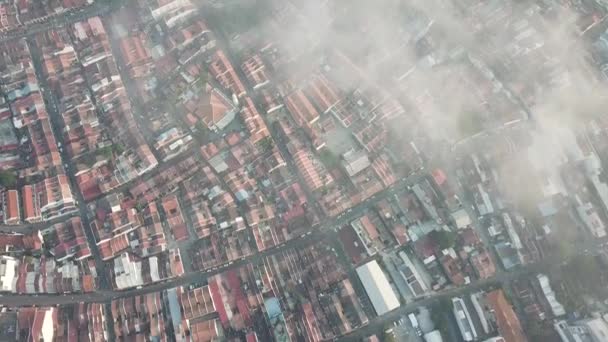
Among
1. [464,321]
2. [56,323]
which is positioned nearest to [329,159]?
[464,321]

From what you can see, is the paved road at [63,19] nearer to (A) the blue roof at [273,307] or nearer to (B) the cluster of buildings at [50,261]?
(B) the cluster of buildings at [50,261]

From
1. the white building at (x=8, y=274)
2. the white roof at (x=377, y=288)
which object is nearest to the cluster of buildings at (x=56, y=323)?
the white building at (x=8, y=274)

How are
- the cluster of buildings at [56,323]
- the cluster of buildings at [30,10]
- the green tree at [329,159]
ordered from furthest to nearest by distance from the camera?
the cluster of buildings at [30,10] → the green tree at [329,159] → the cluster of buildings at [56,323]

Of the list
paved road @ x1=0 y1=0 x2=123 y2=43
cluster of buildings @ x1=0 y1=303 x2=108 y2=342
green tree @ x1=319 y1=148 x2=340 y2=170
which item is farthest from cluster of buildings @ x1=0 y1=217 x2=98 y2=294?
green tree @ x1=319 y1=148 x2=340 y2=170

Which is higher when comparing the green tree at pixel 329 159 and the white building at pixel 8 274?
the green tree at pixel 329 159

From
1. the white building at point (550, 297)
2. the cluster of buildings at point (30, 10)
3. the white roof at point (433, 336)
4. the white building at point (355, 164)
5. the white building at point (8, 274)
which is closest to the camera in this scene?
the white building at point (8, 274)

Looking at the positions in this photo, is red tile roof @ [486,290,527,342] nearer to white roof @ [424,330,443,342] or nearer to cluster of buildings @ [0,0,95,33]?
white roof @ [424,330,443,342]

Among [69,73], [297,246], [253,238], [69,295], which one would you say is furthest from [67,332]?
[69,73]
